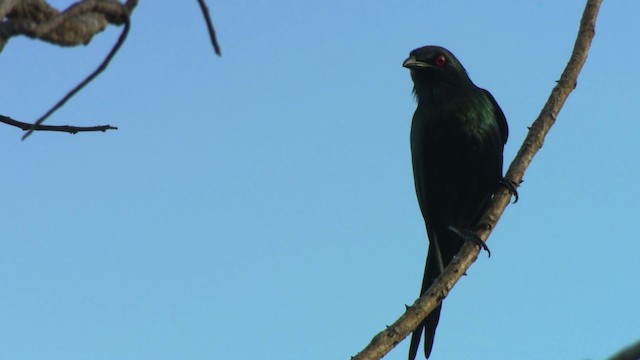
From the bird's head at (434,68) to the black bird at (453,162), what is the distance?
165 millimetres

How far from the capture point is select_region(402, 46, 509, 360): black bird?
5.87 m

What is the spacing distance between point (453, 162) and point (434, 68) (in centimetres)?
90

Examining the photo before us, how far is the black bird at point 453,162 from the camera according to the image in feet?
19.2

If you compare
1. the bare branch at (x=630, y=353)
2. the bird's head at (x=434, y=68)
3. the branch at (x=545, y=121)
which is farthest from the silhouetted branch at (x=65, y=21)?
the bird's head at (x=434, y=68)

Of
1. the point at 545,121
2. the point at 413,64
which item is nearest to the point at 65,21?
the point at 545,121

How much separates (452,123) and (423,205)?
624mm

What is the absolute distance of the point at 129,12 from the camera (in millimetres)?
1710

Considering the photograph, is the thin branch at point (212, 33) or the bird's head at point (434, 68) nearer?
the thin branch at point (212, 33)

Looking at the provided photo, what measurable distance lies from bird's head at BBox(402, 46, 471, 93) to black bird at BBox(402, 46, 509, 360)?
17 centimetres

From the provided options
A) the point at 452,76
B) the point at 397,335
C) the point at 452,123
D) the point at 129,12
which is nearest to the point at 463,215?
the point at 452,123

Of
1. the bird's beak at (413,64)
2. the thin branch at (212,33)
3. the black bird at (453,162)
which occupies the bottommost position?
the thin branch at (212,33)

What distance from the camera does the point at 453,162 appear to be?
→ 19.4 feet

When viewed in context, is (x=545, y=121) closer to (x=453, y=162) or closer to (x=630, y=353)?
(x=453, y=162)

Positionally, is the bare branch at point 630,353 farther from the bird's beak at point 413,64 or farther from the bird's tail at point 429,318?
the bird's beak at point 413,64
